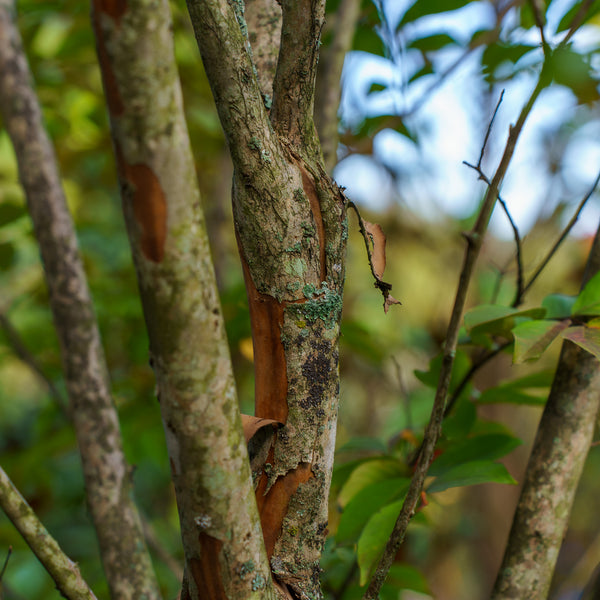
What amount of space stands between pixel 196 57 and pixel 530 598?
1.34 metres

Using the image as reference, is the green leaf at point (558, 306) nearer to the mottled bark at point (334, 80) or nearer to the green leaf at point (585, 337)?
the green leaf at point (585, 337)

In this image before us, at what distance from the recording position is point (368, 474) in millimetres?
645

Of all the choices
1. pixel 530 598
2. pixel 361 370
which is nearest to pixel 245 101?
pixel 530 598

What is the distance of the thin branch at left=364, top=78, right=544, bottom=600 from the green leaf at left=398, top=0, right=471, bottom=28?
398 millimetres

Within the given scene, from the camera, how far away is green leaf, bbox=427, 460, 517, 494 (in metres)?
0.49

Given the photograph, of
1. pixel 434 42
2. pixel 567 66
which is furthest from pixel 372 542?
pixel 434 42

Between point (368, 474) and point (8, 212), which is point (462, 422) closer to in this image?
point (368, 474)

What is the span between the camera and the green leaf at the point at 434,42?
82cm

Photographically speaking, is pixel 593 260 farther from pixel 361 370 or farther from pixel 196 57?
pixel 361 370

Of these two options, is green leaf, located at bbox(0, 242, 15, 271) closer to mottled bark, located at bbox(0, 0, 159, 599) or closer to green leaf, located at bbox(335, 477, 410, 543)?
mottled bark, located at bbox(0, 0, 159, 599)

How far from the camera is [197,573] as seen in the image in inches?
14.1

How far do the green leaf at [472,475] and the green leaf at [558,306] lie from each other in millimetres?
180

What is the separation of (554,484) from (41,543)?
52cm

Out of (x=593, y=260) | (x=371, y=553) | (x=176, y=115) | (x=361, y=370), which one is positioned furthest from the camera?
(x=361, y=370)
